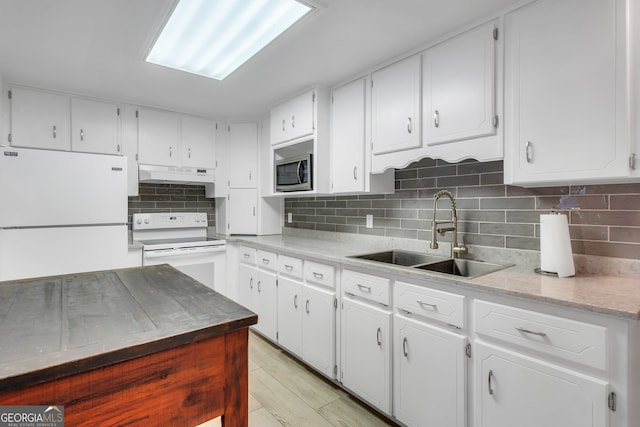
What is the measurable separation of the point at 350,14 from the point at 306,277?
5.65 feet

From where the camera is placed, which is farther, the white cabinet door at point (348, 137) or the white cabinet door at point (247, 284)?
the white cabinet door at point (247, 284)

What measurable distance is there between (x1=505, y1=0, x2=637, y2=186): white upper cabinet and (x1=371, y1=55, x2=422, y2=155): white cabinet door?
0.54 m

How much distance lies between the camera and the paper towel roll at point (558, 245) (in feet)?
5.08

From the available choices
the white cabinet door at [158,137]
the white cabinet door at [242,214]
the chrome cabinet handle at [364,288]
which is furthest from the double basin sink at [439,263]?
the white cabinet door at [158,137]

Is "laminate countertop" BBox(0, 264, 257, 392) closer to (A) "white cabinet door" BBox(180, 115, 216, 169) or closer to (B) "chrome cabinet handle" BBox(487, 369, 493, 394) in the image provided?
(B) "chrome cabinet handle" BBox(487, 369, 493, 394)

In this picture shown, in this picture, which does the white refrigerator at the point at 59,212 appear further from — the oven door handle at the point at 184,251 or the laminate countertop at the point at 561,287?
the laminate countertop at the point at 561,287

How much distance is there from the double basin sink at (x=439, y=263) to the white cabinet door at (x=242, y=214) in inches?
72.0

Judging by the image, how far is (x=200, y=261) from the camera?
3.41 m

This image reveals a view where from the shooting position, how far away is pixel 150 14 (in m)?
1.76

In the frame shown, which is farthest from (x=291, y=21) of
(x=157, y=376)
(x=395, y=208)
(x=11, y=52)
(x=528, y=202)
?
(x=11, y=52)

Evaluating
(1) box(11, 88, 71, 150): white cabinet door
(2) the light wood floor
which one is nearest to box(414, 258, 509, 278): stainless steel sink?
(2) the light wood floor

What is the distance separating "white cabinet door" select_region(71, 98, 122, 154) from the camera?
9.70ft

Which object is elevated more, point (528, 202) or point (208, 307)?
point (528, 202)

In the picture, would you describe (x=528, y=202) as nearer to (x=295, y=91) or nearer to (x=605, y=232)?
(x=605, y=232)
